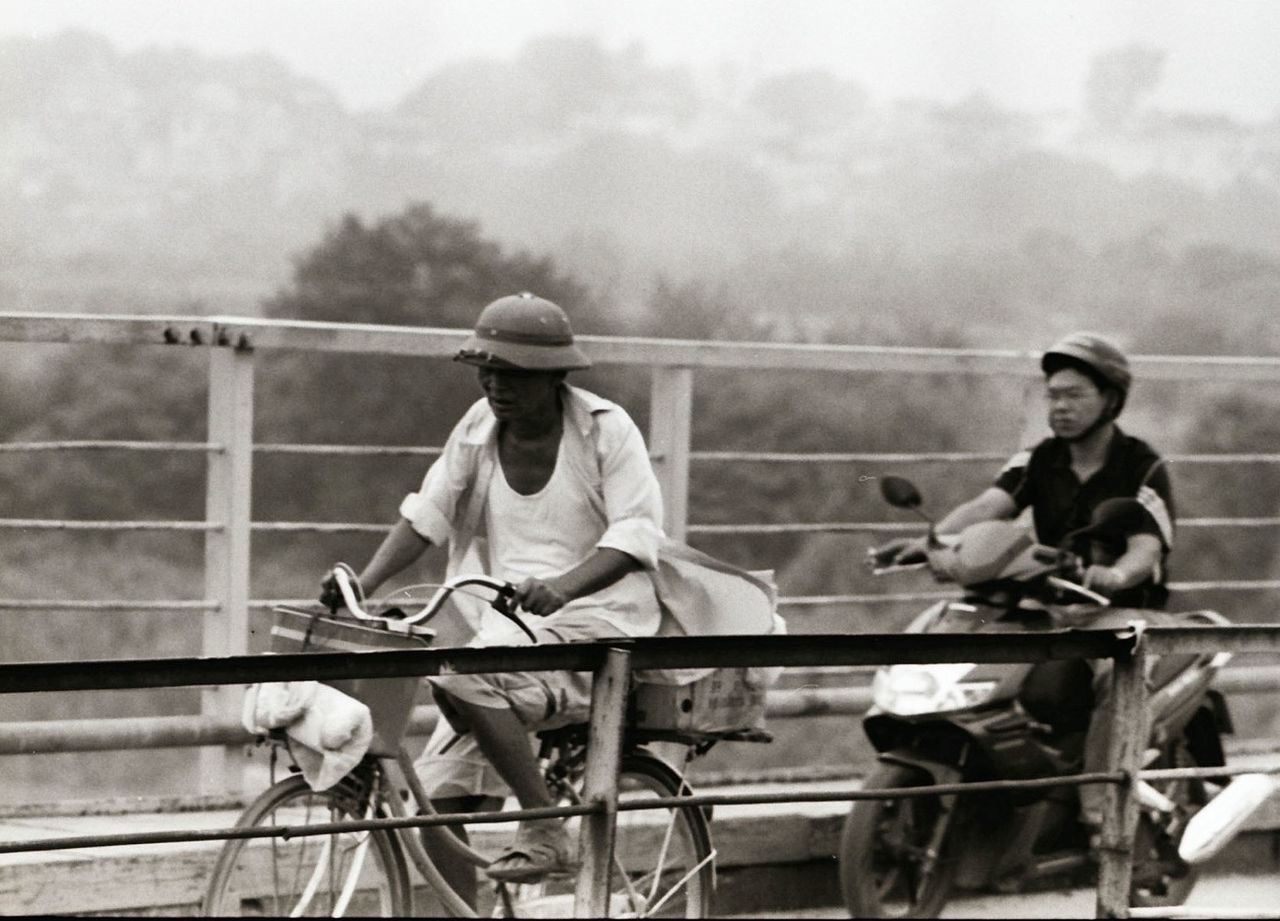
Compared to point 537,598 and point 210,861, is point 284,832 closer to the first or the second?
point 537,598

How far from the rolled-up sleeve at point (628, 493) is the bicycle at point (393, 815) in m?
0.33

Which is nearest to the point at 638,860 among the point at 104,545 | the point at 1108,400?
the point at 1108,400

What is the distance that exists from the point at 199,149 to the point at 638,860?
132 feet

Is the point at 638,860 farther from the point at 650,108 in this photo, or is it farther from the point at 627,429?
the point at 650,108

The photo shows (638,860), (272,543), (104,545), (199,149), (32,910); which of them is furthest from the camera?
(199,149)

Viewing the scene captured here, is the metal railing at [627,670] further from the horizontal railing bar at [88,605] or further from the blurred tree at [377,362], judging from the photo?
the blurred tree at [377,362]

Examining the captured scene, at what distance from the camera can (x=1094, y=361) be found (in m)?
6.52

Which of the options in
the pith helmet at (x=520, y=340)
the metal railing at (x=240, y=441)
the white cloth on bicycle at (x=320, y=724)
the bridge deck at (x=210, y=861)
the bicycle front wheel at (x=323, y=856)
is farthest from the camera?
the metal railing at (x=240, y=441)

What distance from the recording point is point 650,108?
50000mm

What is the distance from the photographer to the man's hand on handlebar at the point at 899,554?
654 cm

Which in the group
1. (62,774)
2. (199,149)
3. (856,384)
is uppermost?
(199,149)

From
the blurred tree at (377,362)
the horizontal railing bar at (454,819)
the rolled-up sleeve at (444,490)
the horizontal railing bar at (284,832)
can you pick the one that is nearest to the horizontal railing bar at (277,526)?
the rolled-up sleeve at (444,490)

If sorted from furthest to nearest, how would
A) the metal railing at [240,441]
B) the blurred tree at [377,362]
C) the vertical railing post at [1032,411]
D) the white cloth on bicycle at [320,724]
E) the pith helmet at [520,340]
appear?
1. the blurred tree at [377,362]
2. the vertical railing post at [1032,411]
3. the metal railing at [240,441]
4. the pith helmet at [520,340]
5. the white cloth on bicycle at [320,724]

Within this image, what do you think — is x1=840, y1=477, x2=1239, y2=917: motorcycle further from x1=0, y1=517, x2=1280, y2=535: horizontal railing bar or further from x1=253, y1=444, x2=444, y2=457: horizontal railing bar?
x1=253, y1=444, x2=444, y2=457: horizontal railing bar
